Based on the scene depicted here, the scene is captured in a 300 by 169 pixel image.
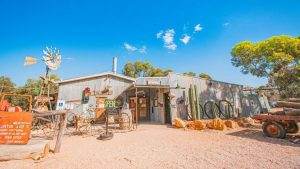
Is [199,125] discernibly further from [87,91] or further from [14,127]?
[87,91]

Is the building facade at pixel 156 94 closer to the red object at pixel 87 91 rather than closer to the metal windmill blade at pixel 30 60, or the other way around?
the red object at pixel 87 91

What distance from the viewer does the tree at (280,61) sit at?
10078 millimetres

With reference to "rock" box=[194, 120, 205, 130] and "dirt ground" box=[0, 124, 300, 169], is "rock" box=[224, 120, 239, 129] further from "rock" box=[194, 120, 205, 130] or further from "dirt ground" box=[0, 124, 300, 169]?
"dirt ground" box=[0, 124, 300, 169]

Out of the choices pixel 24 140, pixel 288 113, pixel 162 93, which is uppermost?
pixel 162 93

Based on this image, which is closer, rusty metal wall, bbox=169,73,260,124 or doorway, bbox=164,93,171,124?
rusty metal wall, bbox=169,73,260,124

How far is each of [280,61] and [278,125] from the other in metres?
6.38

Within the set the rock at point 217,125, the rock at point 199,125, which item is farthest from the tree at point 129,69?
the rock at point 217,125

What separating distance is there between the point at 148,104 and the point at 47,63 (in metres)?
8.58

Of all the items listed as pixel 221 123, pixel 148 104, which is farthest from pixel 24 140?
pixel 148 104

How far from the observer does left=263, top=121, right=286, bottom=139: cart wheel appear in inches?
232

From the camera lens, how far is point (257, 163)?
3453 mm

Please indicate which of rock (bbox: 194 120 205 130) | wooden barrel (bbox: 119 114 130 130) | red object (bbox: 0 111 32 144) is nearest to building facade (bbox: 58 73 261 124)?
rock (bbox: 194 120 205 130)

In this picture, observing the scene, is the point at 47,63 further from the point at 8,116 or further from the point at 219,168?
the point at 219,168

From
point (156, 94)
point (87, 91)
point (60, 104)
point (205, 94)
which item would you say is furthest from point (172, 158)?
point (60, 104)
